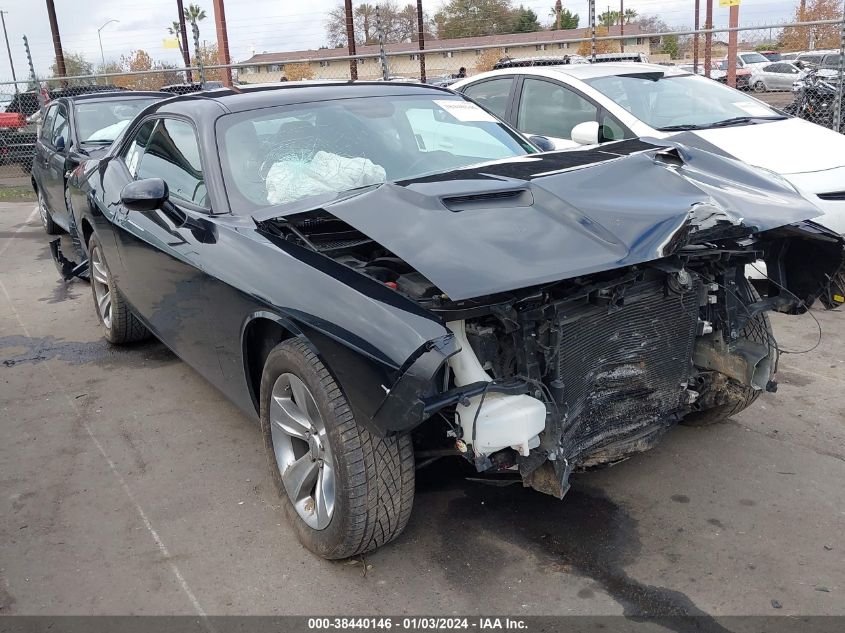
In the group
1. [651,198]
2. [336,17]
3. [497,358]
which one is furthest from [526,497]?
[336,17]

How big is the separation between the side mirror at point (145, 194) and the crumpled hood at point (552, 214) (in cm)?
80

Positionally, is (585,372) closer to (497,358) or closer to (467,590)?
(497,358)

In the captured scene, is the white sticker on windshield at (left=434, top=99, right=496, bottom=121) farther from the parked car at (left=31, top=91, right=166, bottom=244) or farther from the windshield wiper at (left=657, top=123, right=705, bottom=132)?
the parked car at (left=31, top=91, right=166, bottom=244)

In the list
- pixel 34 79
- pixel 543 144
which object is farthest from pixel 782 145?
pixel 34 79

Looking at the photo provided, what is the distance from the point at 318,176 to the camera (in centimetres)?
362

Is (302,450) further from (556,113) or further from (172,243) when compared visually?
(556,113)

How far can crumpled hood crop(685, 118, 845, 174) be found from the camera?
594 cm

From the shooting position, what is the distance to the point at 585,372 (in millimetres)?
2836

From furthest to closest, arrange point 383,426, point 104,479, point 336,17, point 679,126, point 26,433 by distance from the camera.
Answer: point 336,17 → point 679,126 → point 26,433 → point 104,479 → point 383,426

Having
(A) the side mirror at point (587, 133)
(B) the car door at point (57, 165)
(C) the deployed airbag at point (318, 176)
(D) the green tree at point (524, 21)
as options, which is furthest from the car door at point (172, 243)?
(D) the green tree at point (524, 21)

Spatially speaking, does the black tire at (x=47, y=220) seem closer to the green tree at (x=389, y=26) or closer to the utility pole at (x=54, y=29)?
the utility pole at (x=54, y=29)

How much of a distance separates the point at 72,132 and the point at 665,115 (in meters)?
5.96

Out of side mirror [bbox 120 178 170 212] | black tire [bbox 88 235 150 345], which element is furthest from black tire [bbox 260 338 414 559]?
black tire [bbox 88 235 150 345]

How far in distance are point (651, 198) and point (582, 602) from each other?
1425mm
